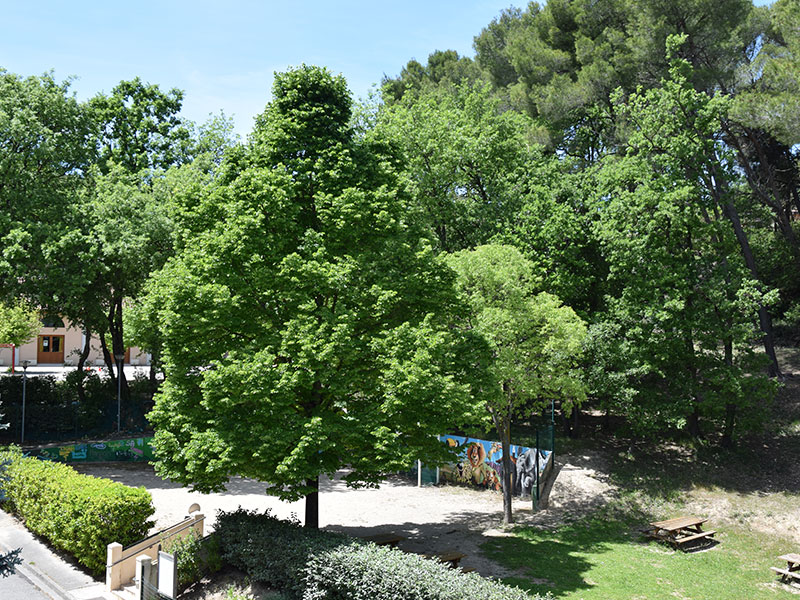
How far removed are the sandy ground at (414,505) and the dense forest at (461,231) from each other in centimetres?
336

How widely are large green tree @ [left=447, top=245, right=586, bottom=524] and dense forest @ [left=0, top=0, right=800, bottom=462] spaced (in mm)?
83

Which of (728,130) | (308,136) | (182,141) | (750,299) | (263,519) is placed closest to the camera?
(263,519)

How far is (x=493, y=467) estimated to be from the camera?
2516 cm

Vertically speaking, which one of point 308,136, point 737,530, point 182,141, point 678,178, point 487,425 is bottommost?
point 737,530

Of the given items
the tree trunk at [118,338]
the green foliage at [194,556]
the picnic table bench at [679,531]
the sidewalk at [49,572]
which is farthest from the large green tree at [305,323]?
the tree trunk at [118,338]

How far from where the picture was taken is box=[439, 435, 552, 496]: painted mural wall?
79.0 feet

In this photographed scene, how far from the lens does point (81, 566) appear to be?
16016 mm

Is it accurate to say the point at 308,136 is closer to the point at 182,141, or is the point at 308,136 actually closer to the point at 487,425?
the point at 487,425

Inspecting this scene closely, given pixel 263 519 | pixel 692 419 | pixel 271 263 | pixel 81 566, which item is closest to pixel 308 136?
pixel 271 263

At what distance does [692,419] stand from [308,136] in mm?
21040

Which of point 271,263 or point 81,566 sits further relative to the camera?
point 81,566

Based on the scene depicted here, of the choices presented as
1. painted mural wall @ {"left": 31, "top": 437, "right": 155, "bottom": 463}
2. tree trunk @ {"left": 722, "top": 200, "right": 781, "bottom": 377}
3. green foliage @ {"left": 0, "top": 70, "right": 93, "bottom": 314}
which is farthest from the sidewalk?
tree trunk @ {"left": 722, "top": 200, "right": 781, "bottom": 377}

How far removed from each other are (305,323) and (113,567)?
730 centimetres

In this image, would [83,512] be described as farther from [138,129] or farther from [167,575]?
[138,129]
